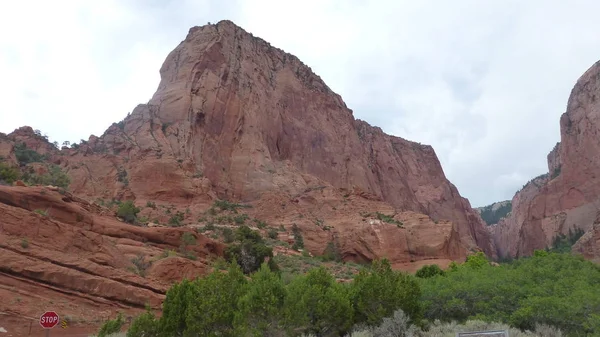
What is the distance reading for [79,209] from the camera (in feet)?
78.7

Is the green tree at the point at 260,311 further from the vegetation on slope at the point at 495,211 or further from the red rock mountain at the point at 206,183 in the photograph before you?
the vegetation on slope at the point at 495,211

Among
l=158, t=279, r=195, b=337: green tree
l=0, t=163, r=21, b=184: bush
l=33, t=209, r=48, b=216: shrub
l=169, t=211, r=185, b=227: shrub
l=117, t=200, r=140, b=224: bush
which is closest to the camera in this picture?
l=158, t=279, r=195, b=337: green tree

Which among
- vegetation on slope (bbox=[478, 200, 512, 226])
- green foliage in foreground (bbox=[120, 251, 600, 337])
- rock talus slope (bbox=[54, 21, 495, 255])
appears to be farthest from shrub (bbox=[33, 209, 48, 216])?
vegetation on slope (bbox=[478, 200, 512, 226])

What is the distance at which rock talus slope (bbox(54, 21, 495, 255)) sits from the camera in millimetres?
47688

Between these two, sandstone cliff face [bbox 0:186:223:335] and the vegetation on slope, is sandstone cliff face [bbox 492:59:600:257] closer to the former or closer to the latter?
the vegetation on slope

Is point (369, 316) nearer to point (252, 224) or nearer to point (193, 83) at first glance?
point (252, 224)

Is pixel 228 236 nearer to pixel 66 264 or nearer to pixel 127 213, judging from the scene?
pixel 127 213

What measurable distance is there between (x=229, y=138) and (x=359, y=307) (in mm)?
47769

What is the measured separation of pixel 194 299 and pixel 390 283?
5687 millimetres

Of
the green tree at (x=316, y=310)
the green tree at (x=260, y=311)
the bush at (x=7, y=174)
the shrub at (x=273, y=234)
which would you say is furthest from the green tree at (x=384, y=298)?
the shrub at (x=273, y=234)

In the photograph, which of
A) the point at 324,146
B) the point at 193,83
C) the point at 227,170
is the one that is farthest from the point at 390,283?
Result: the point at 324,146

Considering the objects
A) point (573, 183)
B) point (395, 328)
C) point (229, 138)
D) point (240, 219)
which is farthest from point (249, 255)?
point (573, 183)

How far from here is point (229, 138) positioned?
59.5 meters

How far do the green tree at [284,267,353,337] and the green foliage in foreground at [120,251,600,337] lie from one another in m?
0.03
